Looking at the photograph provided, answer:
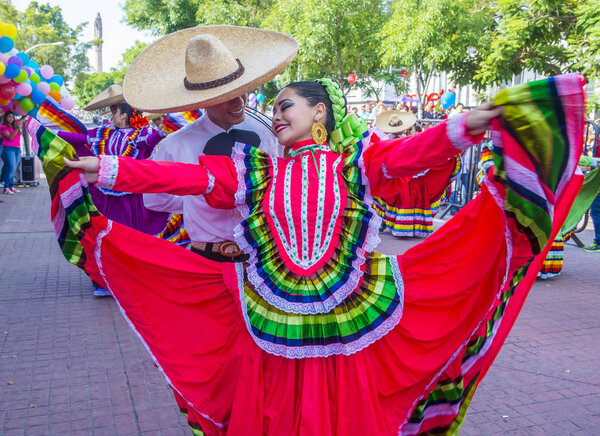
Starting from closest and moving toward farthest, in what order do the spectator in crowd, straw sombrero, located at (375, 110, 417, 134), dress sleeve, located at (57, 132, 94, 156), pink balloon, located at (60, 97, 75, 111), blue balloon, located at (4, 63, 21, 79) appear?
dress sleeve, located at (57, 132, 94, 156) < blue balloon, located at (4, 63, 21, 79) < pink balloon, located at (60, 97, 75, 111) < straw sombrero, located at (375, 110, 417, 134) < the spectator in crowd

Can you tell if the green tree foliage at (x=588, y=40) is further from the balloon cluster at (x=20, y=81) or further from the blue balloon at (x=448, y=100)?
the balloon cluster at (x=20, y=81)

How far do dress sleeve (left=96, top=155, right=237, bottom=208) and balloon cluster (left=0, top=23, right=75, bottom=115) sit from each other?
647cm

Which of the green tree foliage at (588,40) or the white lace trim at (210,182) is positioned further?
the green tree foliage at (588,40)

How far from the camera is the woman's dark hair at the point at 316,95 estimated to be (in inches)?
108

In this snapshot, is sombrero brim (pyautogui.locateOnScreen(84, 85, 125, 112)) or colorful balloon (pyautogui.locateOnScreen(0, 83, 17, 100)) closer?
sombrero brim (pyautogui.locateOnScreen(84, 85, 125, 112))

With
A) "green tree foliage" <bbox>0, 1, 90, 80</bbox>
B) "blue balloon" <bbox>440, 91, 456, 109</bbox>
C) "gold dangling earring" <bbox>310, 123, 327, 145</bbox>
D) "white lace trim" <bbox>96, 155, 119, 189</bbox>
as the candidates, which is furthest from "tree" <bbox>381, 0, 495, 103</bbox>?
"green tree foliage" <bbox>0, 1, 90, 80</bbox>

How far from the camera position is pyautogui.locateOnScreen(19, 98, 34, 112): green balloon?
28.8ft

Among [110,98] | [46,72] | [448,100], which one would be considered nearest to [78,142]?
[110,98]

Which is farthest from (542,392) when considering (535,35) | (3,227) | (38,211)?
(535,35)

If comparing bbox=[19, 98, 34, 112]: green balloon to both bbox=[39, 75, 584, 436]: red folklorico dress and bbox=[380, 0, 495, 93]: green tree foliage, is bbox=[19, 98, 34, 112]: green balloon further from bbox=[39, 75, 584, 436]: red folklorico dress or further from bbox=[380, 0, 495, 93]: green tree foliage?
bbox=[380, 0, 495, 93]: green tree foliage

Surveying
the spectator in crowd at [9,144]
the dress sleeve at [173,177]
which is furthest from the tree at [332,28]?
the dress sleeve at [173,177]

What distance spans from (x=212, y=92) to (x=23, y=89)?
6.69 m

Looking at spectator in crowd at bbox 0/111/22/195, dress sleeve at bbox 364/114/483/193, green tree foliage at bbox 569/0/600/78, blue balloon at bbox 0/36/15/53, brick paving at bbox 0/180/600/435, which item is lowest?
brick paving at bbox 0/180/600/435

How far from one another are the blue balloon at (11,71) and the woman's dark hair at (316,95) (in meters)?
6.60
